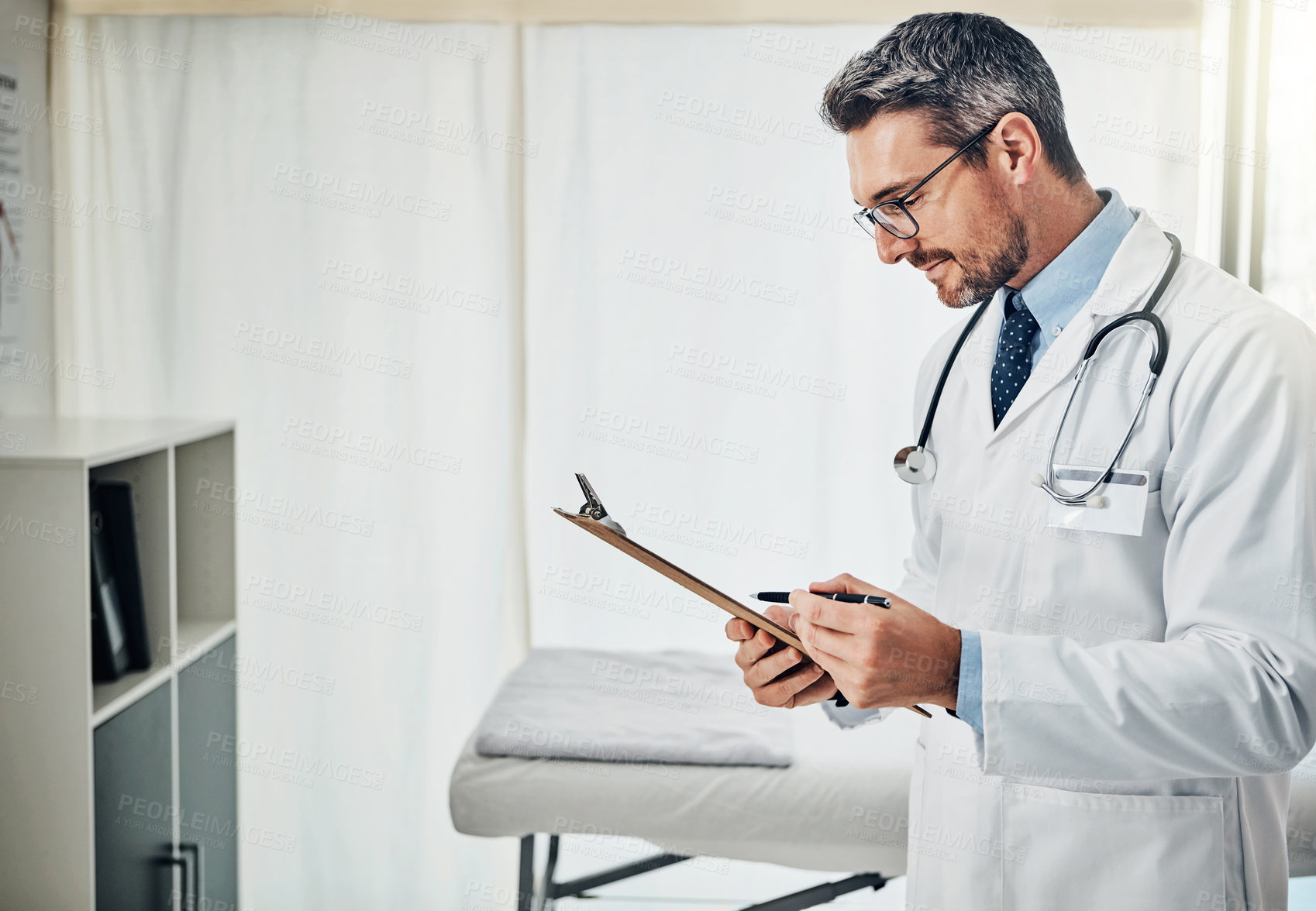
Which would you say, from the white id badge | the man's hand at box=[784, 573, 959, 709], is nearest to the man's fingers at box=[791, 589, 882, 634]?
the man's hand at box=[784, 573, 959, 709]

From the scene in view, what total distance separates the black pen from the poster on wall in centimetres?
207

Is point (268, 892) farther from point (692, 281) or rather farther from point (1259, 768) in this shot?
point (1259, 768)

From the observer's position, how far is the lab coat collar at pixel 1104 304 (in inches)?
47.3

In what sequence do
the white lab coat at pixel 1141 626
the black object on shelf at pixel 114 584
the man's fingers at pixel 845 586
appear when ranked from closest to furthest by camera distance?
the white lab coat at pixel 1141 626 → the man's fingers at pixel 845 586 → the black object on shelf at pixel 114 584

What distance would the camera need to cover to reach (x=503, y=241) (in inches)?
100

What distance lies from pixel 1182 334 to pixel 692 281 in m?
1.54

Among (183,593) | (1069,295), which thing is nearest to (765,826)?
(1069,295)

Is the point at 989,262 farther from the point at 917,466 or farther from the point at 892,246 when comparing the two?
the point at 917,466

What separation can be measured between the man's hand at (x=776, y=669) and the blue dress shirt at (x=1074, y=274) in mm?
492

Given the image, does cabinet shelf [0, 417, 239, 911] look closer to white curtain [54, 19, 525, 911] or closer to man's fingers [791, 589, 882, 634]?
white curtain [54, 19, 525, 911]

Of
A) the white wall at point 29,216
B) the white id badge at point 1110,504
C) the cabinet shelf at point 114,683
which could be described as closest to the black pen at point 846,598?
the white id badge at point 1110,504

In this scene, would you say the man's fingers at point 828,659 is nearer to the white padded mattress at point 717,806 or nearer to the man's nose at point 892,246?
the man's nose at point 892,246

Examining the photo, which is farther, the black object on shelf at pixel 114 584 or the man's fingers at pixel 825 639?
the black object on shelf at pixel 114 584

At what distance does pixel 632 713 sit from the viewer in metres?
2.04
